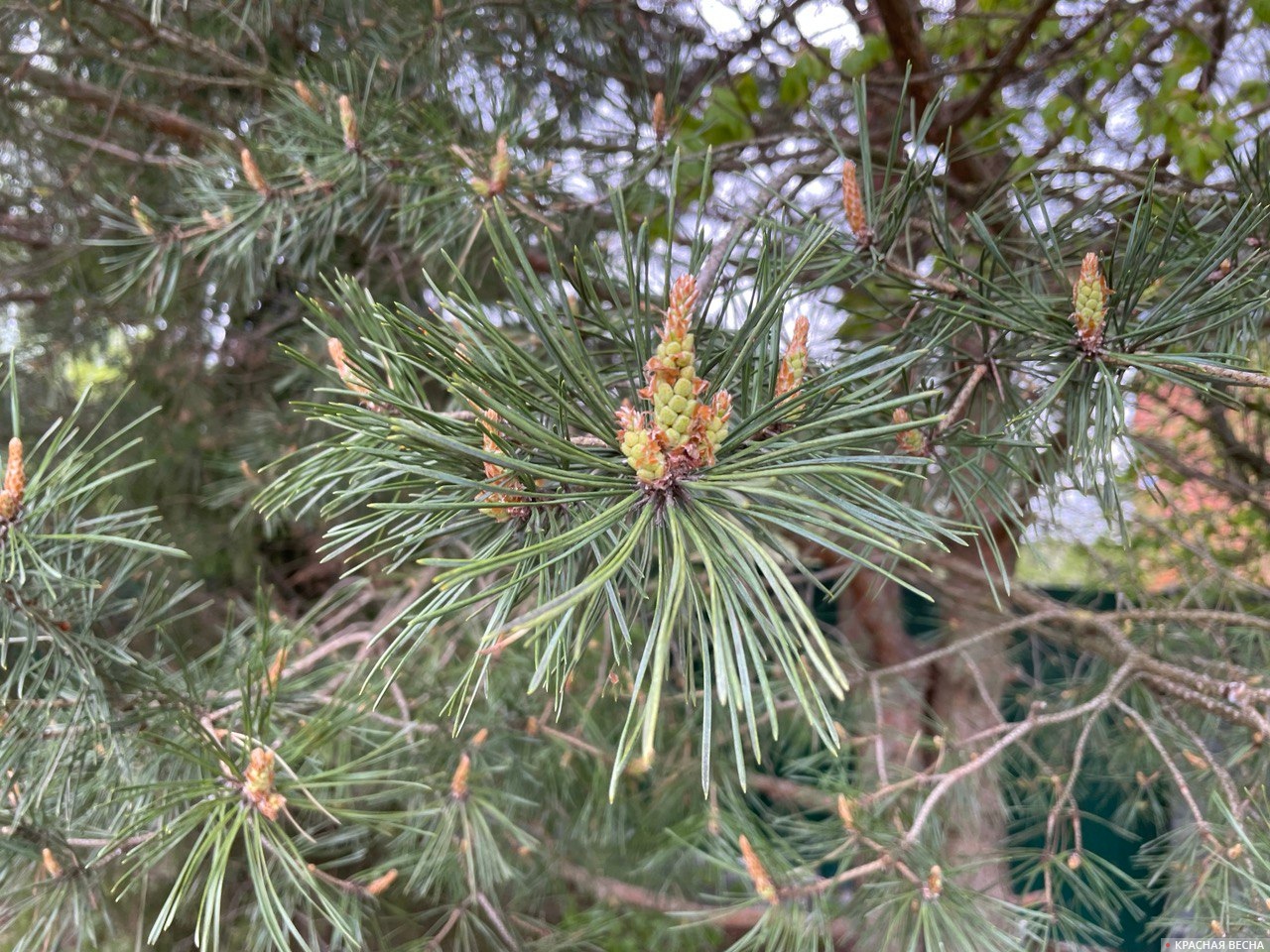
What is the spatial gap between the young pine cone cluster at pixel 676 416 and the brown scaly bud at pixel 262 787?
27 cm

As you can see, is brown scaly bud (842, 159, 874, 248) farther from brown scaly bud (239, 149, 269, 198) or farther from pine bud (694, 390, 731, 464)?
brown scaly bud (239, 149, 269, 198)

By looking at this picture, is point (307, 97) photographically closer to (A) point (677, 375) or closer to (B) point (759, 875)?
(A) point (677, 375)

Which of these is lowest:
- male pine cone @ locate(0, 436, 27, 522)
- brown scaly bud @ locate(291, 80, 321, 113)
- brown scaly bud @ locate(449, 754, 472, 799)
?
brown scaly bud @ locate(449, 754, 472, 799)

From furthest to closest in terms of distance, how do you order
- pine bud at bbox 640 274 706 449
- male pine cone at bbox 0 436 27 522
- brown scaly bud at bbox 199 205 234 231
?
brown scaly bud at bbox 199 205 234 231, male pine cone at bbox 0 436 27 522, pine bud at bbox 640 274 706 449

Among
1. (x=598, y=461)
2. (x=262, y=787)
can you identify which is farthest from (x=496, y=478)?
(x=262, y=787)

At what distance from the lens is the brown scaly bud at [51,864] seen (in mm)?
419

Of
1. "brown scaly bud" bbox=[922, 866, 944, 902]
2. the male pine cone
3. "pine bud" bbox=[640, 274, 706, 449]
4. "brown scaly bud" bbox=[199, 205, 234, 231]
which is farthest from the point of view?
"brown scaly bud" bbox=[199, 205, 234, 231]

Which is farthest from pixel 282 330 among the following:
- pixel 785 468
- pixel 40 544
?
pixel 785 468

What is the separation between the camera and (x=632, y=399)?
0.34 meters

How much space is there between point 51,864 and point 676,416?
0.46m

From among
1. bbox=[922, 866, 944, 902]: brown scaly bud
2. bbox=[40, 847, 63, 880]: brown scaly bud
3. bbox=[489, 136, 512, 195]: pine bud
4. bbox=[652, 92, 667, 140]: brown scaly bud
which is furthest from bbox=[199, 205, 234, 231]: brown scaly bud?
bbox=[922, 866, 944, 902]: brown scaly bud

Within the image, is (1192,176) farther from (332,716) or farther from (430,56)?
(332,716)

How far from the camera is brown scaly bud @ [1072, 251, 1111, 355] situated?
344 millimetres

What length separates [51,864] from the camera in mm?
424
